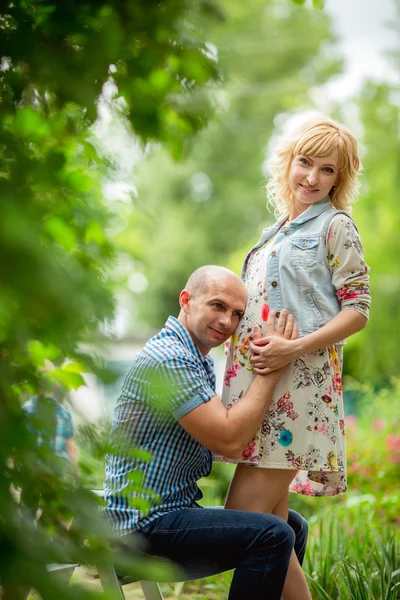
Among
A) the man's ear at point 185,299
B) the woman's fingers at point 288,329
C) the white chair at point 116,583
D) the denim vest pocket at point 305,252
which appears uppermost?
the denim vest pocket at point 305,252

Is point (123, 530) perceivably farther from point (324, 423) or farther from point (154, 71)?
point (154, 71)

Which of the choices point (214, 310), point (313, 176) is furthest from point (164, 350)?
point (313, 176)

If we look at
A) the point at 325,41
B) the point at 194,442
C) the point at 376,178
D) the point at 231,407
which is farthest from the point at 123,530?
the point at 325,41

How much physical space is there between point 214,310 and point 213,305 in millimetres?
19

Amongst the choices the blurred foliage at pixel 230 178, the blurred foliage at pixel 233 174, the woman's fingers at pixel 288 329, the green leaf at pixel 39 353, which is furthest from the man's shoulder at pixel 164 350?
the blurred foliage at pixel 230 178

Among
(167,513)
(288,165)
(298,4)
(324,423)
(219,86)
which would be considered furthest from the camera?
(288,165)

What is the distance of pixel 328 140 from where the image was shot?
108 inches

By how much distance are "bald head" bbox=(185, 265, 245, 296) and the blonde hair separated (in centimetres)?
46

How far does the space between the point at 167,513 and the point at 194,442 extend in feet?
0.84

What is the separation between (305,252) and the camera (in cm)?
270

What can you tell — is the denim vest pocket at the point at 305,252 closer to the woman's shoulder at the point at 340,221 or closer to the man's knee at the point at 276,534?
the woman's shoulder at the point at 340,221

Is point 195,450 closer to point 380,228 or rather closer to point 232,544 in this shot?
point 232,544

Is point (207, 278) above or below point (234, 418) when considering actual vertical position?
above

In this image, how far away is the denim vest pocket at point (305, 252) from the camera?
2.68 meters
